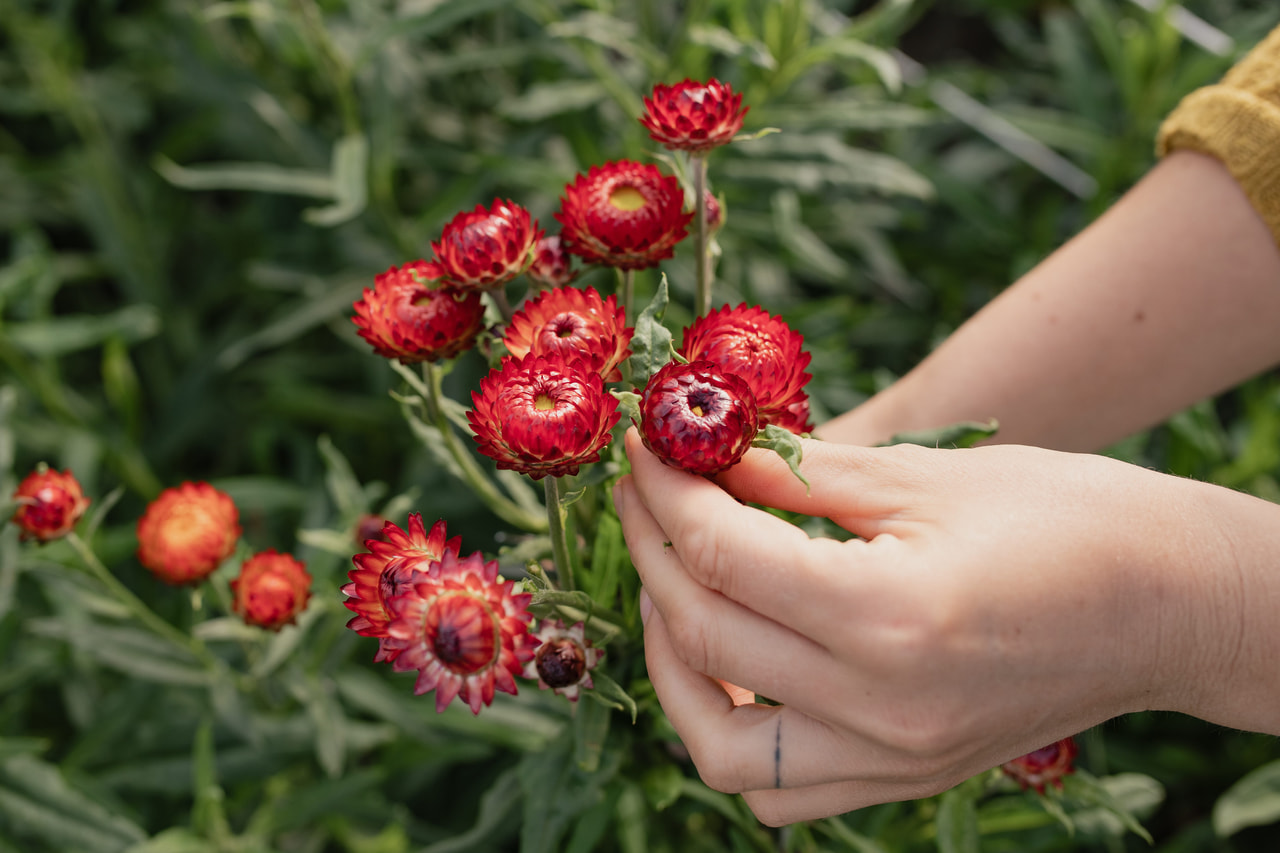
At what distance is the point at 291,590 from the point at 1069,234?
5.86 ft

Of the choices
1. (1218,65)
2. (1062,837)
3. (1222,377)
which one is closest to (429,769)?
(1062,837)

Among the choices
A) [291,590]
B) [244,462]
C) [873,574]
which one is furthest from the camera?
[244,462]

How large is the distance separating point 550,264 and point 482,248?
0.33ft

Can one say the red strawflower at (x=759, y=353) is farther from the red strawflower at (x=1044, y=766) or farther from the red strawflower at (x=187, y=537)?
the red strawflower at (x=187, y=537)

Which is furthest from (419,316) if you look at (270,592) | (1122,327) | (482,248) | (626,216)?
(1122,327)

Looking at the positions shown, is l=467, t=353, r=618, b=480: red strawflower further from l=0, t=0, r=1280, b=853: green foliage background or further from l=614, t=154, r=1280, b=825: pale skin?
l=0, t=0, r=1280, b=853: green foliage background

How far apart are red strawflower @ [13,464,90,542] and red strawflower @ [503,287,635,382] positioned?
2.06 ft

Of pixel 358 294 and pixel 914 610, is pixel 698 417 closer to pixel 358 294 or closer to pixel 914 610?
pixel 914 610

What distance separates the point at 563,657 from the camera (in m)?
0.74

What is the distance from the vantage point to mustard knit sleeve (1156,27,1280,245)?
3.35ft

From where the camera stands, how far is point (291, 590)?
3.28 ft

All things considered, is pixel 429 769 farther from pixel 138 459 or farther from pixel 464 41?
pixel 464 41

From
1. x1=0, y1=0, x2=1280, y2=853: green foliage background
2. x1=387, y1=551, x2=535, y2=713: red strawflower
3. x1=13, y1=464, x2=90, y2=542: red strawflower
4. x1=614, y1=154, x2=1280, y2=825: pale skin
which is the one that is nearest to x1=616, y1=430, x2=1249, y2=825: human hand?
x1=614, y1=154, x2=1280, y2=825: pale skin

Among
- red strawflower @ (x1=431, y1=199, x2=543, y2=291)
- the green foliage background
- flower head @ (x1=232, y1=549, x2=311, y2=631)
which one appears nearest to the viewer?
red strawflower @ (x1=431, y1=199, x2=543, y2=291)
